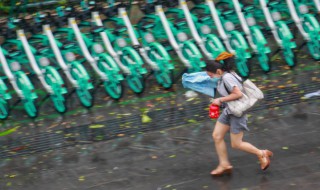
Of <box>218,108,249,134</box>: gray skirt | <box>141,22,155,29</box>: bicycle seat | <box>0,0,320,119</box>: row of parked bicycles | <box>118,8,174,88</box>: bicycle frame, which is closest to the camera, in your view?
<box>218,108,249,134</box>: gray skirt

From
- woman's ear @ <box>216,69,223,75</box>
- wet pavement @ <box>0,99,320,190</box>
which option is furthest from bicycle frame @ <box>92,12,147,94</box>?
woman's ear @ <box>216,69,223,75</box>

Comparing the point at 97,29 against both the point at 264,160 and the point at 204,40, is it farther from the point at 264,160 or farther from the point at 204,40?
the point at 264,160

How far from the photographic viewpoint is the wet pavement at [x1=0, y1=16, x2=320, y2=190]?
8.19 m

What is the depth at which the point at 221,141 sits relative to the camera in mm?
8086

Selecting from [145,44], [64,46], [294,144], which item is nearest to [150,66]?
[145,44]

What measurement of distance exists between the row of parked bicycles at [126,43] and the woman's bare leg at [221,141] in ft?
10.3

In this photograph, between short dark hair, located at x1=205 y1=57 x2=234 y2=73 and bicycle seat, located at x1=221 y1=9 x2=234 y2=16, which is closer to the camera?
short dark hair, located at x1=205 y1=57 x2=234 y2=73

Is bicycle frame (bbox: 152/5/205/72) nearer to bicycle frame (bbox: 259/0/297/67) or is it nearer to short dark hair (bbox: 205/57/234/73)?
bicycle frame (bbox: 259/0/297/67)

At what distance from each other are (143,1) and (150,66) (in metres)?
2.04

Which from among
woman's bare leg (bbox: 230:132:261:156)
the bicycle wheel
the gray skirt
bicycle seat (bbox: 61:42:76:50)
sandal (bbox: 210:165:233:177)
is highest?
bicycle seat (bbox: 61:42:76:50)

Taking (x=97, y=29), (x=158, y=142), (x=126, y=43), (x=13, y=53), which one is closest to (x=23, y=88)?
(x=13, y=53)

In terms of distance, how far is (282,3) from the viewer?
40.9 ft

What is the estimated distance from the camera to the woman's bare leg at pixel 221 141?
26.5ft

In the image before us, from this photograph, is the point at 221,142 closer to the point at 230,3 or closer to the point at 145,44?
the point at 145,44
